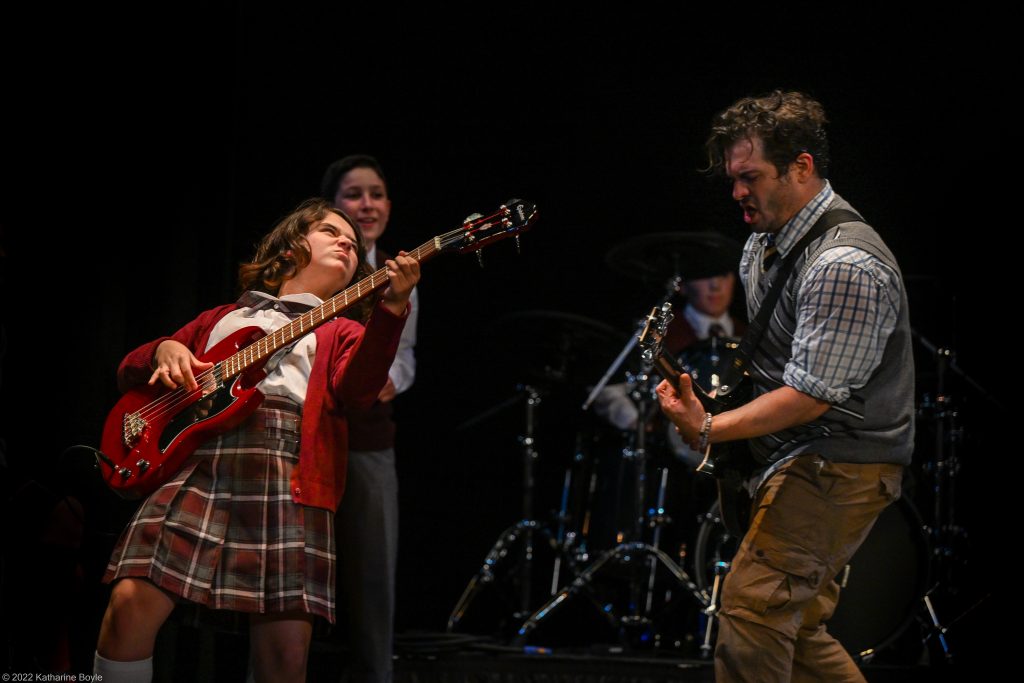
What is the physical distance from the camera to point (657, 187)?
426 centimetres

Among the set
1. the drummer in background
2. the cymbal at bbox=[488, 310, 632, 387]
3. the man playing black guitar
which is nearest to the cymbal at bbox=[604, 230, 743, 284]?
the cymbal at bbox=[488, 310, 632, 387]

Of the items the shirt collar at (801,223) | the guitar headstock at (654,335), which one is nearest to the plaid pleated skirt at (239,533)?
the guitar headstock at (654,335)

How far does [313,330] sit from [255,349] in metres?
0.16

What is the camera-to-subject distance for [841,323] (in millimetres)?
2715

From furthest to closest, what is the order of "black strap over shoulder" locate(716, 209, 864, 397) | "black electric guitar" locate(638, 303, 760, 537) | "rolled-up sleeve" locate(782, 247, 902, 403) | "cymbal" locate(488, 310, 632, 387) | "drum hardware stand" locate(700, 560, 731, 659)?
"cymbal" locate(488, 310, 632, 387) < "drum hardware stand" locate(700, 560, 731, 659) < "black electric guitar" locate(638, 303, 760, 537) < "black strap over shoulder" locate(716, 209, 864, 397) < "rolled-up sleeve" locate(782, 247, 902, 403)

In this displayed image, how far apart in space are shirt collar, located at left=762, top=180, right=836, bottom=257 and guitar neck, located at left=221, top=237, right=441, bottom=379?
0.95 metres

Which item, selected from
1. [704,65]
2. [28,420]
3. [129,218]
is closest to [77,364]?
[28,420]

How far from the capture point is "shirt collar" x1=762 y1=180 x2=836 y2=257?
2996mm

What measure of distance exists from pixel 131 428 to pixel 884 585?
9.40ft

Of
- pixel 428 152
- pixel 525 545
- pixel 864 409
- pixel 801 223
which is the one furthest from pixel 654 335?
pixel 525 545

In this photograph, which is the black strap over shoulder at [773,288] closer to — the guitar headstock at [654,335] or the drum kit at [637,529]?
the guitar headstock at [654,335]

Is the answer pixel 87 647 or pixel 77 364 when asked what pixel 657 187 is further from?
pixel 87 647

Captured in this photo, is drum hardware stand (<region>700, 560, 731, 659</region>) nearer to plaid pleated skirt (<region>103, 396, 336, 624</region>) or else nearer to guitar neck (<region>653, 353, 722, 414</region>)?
guitar neck (<region>653, 353, 722, 414</region>)

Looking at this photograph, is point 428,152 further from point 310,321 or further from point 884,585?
point 884,585
